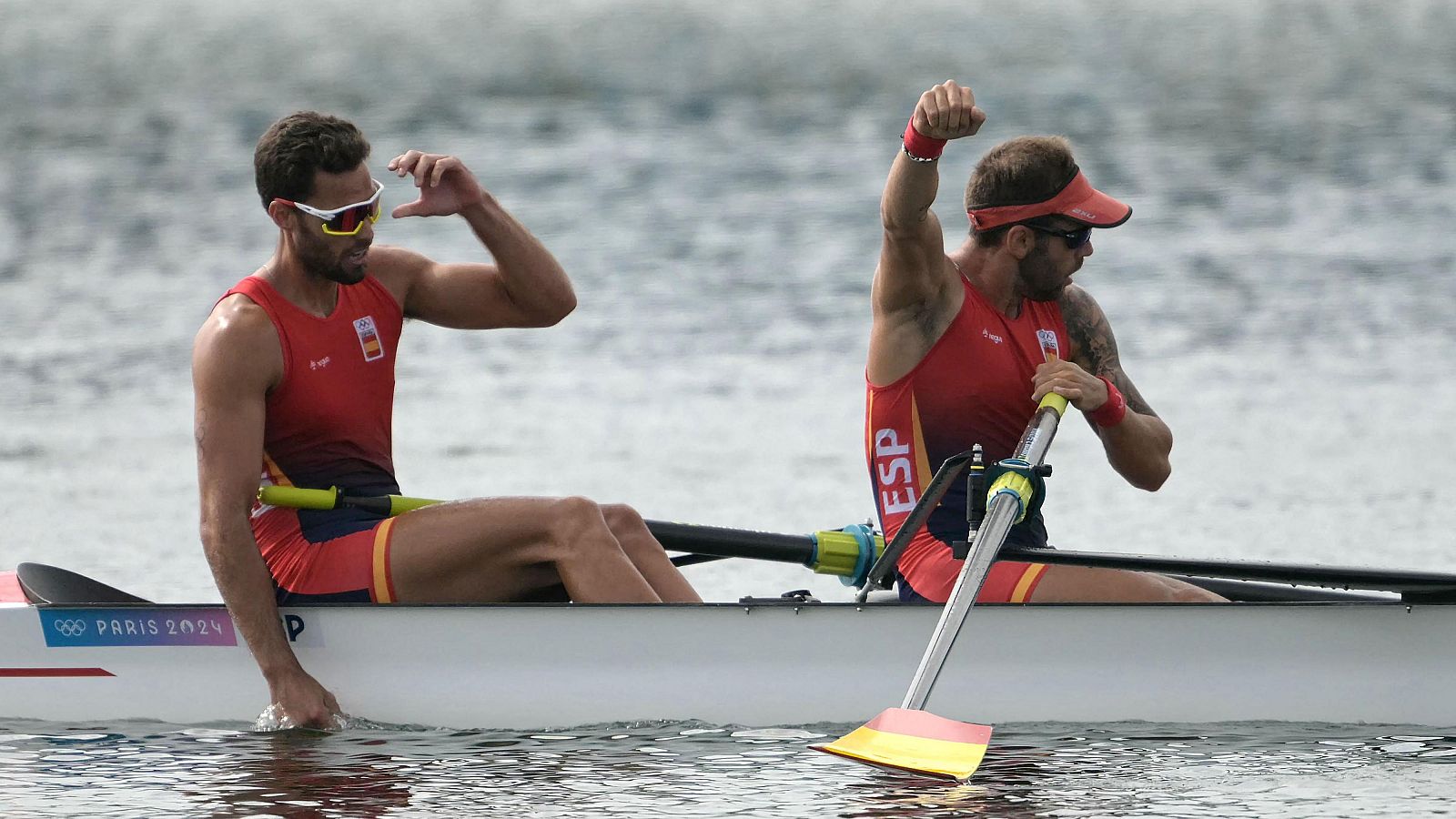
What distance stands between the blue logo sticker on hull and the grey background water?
323 millimetres

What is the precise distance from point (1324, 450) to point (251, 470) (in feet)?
28.3

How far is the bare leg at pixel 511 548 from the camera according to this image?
20.0ft

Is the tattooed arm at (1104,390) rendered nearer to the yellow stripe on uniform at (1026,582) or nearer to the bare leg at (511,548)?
the yellow stripe on uniform at (1026,582)

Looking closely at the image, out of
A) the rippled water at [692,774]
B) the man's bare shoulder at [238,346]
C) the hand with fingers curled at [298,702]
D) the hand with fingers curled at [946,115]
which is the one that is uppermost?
the hand with fingers curled at [946,115]

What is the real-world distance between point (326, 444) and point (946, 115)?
2.12 m

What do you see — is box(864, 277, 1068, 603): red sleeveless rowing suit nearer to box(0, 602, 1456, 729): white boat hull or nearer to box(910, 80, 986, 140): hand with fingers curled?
box(0, 602, 1456, 729): white boat hull

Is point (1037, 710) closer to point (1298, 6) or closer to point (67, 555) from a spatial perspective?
point (67, 555)

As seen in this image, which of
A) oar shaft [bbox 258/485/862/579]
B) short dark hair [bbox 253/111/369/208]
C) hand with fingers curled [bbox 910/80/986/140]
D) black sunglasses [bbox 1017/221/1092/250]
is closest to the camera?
hand with fingers curled [bbox 910/80/986/140]

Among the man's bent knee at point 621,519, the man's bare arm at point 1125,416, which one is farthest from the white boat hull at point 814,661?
the man's bare arm at point 1125,416

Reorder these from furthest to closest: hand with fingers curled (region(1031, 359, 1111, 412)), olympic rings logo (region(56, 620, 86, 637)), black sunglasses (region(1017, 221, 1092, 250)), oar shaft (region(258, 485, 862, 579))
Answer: oar shaft (region(258, 485, 862, 579)) → olympic rings logo (region(56, 620, 86, 637)) → black sunglasses (region(1017, 221, 1092, 250)) → hand with fingers curled (region(1031, 359, 1111, 412))

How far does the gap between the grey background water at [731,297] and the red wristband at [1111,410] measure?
37.1 inches

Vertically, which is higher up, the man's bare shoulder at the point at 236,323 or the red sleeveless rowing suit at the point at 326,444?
the man's bare shoulder at the point at 236,323

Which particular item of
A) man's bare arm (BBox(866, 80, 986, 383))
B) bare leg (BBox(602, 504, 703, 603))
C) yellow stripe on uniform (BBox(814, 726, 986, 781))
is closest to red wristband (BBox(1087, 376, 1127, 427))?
man's bare arm (BBox(866, 80, 986, 383))

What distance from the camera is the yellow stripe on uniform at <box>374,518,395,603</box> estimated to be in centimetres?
619
